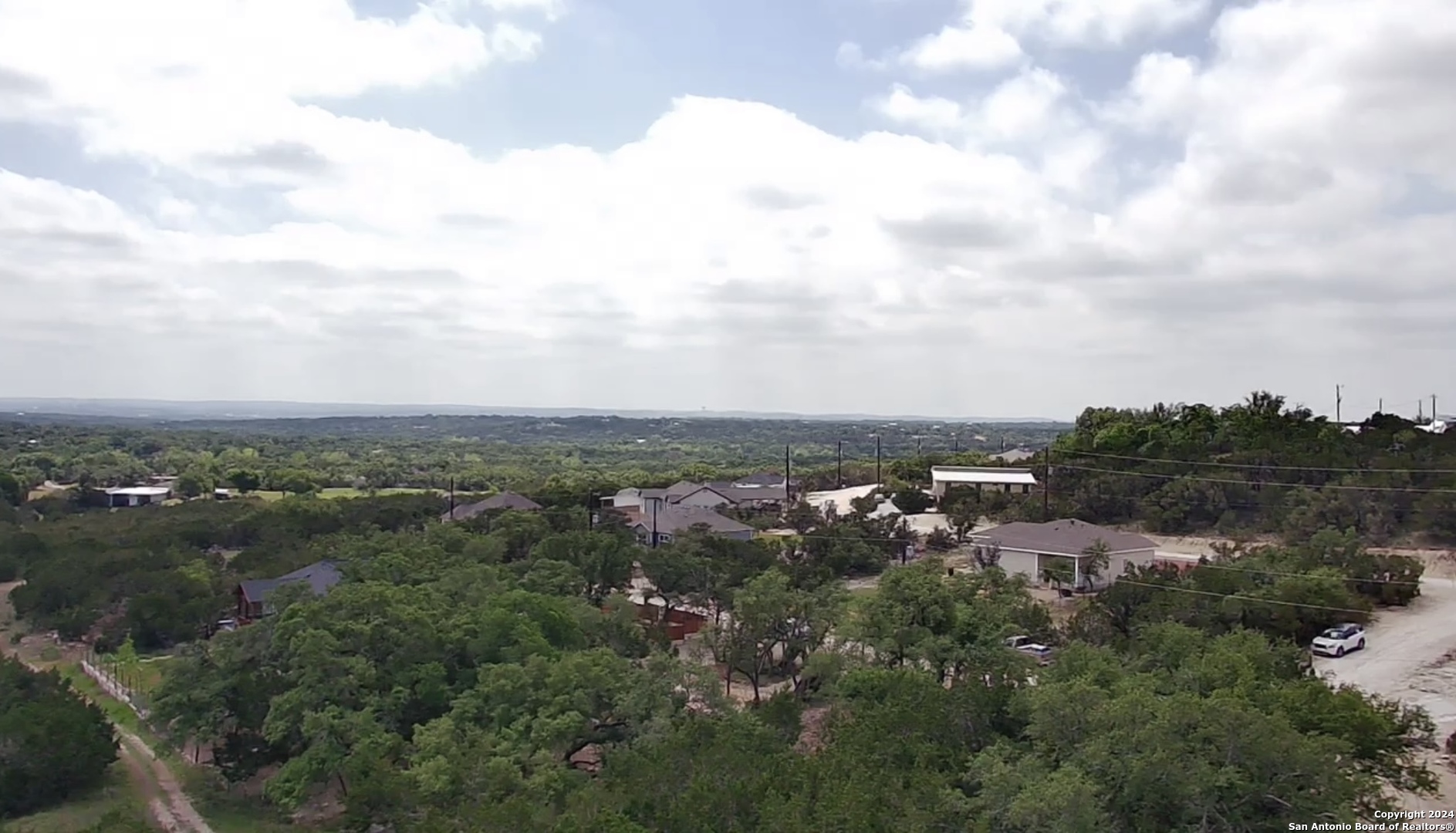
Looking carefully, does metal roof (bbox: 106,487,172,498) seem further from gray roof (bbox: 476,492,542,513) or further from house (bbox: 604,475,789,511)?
house (bbox: 604,475,789,511)

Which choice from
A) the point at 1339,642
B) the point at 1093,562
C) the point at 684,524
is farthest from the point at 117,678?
the point at 1339,642

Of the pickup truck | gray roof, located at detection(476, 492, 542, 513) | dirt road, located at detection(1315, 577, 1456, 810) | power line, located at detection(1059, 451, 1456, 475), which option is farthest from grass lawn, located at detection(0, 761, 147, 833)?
power line, located at detection(1059, 451, 1456, 475)

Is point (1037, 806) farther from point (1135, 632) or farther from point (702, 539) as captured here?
point (702, 539)

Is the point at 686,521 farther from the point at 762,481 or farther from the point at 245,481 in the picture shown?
the point at 245,481

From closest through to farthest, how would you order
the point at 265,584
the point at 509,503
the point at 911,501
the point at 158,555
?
1. the point at 265,584
2. the point at 158,555
3. the point at 509,503
4. the point at 911,501

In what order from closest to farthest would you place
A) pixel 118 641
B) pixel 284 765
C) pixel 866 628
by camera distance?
pixel 284 765
pixel 866 628
pixel 118 641

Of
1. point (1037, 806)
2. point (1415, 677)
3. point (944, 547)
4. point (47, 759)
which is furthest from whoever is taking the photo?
point (944, 547)

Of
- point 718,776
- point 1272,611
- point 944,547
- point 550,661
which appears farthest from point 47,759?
point 944,547
